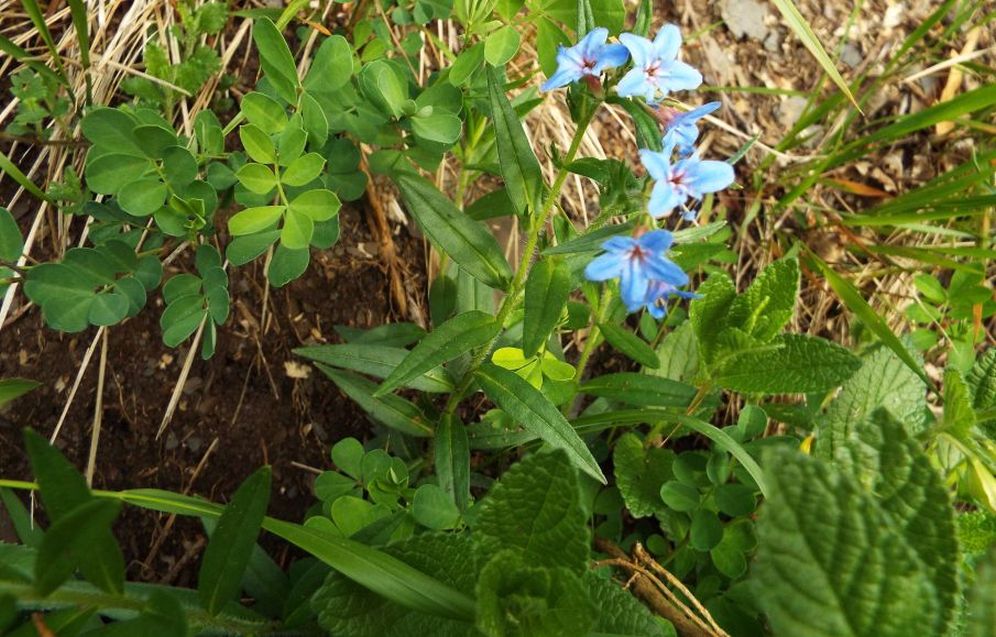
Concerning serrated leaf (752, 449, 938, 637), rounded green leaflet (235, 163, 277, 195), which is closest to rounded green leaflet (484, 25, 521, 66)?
rounded green leaflet (235, 163, 277, 195)

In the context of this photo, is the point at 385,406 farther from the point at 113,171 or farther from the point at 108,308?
the point at 113,171

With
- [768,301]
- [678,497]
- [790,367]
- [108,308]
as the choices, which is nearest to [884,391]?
[790,367]

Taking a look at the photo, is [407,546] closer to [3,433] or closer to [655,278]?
[655,278]

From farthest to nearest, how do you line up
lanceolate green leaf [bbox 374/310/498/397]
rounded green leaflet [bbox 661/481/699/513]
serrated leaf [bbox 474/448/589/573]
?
rounded green leaflet [bbox 661/481/699/513] → lanceolate green leaf [bbox 374/310/498/397] → serrated leaf [bbox 474/448/589/573]

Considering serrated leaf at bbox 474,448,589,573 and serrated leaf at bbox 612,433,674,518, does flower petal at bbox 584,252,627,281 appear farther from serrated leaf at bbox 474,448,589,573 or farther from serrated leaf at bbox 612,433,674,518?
serrated leaf at bbox 612,433,674,518

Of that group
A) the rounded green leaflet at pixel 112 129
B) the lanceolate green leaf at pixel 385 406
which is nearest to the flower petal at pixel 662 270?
the lanceolate green leaf at pixel 385 406

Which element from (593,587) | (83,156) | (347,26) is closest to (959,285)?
(593,587)
